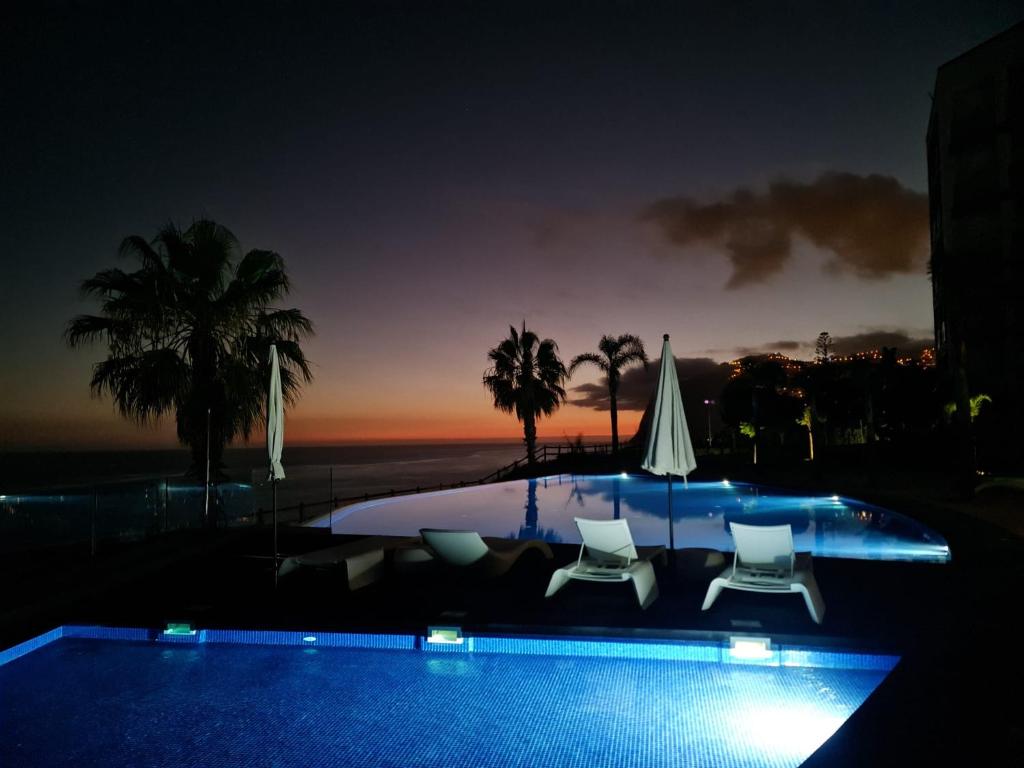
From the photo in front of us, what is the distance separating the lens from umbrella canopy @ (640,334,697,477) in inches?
239

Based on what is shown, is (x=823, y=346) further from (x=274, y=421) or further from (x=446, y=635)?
(x=446, y=635)

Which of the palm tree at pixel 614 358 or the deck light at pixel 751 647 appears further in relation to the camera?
the palm tree at pixel 614 358

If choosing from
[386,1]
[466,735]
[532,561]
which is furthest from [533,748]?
[386,1]

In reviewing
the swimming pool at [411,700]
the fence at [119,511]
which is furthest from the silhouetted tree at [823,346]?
the swimming pool at [411,700]

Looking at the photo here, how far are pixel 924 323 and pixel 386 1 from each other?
36.6 meters

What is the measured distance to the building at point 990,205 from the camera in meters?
21.5

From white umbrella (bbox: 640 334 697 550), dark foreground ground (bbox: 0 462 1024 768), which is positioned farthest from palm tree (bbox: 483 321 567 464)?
white umbrella (bbox: 640 334 697 550)

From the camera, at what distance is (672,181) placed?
20.8 m

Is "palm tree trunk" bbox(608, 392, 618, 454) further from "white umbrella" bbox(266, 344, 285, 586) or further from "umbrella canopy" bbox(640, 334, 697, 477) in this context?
"white umbrella" bbox(266, 344, 285, 586)

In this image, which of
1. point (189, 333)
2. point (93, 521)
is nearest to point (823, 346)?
point (189, 333)

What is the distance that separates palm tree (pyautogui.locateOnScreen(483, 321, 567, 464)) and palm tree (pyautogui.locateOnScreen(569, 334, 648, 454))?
9.33ft

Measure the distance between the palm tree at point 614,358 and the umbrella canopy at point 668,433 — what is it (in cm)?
2242

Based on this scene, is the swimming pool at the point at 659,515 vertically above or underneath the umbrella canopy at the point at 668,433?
underneath

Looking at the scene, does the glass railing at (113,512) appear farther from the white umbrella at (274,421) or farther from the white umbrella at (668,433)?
the white umbrella at (668,433)
